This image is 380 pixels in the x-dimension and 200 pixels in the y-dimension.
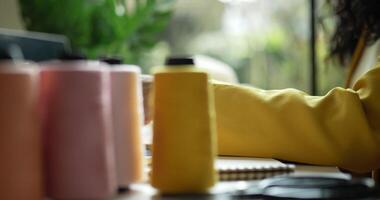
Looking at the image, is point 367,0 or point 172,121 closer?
point 172,121

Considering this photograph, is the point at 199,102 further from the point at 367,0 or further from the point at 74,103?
the point at 367,0

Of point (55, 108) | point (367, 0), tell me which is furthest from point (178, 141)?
point (367, 0)

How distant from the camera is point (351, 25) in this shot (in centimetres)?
137

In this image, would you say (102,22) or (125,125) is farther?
(102,22)

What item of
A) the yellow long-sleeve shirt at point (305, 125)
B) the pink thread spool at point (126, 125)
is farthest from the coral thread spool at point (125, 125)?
the yellow long-sleeve shirt at point (305, 125)

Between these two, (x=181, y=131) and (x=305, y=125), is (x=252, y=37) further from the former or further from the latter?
(x=181, y=131)

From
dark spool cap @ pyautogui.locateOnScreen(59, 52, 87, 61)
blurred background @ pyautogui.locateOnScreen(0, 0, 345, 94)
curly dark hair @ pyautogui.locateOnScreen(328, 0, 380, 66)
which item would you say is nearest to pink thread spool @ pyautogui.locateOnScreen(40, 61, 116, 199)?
dark spool cap @ pyautogui.locateOnScreen(59, 52, 87, 61)

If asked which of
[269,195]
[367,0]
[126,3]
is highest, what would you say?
[126,3]

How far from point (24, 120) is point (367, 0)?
3.09 ft

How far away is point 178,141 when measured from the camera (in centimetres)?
62

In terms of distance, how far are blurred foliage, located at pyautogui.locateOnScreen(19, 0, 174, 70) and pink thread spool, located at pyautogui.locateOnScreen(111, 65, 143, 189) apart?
0.85 m

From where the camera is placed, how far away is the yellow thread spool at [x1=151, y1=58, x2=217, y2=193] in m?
0.62

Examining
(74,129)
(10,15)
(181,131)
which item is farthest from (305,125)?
(10,15)

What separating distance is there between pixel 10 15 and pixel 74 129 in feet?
3.75
